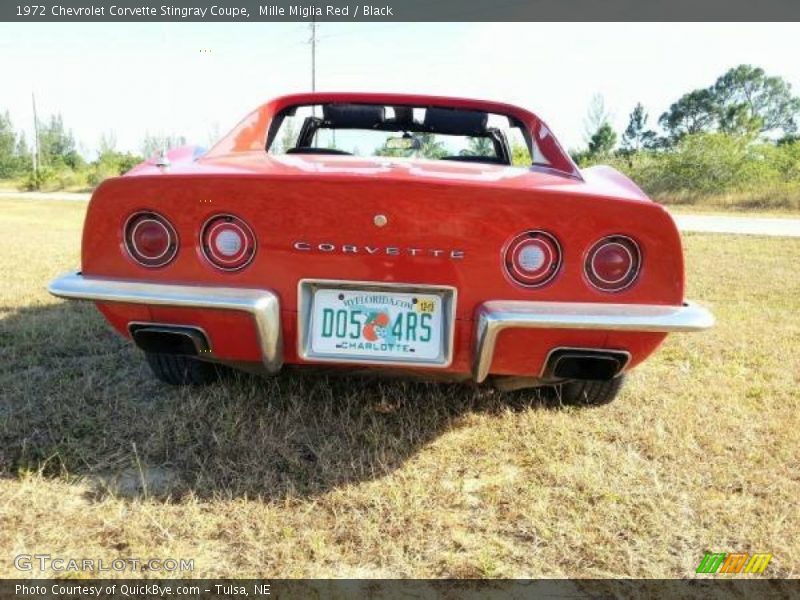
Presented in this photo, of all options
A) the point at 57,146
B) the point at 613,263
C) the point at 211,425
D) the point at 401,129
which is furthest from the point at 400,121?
the point at 57,146

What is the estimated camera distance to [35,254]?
6469 mm

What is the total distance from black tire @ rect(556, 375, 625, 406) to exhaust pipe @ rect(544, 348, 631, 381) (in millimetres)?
517

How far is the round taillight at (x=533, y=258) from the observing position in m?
1.80

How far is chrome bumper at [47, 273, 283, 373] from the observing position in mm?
1763

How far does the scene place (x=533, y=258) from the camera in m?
1.81

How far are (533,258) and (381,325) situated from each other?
0.50 meters

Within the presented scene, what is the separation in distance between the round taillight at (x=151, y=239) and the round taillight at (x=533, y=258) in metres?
1.04

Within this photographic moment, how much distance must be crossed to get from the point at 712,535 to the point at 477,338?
2.80ft

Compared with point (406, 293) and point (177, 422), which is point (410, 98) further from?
point (177, 422)

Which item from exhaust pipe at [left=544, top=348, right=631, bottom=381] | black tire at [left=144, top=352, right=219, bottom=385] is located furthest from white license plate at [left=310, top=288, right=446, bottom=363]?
black tire at [left=144, top=352, right=219, bottom=385]

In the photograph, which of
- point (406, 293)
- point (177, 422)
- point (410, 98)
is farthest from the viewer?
point (410, 98)

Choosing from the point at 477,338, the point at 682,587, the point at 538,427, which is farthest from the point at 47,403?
the point at 682,587

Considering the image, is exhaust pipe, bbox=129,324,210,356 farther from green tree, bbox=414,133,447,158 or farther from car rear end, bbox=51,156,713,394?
green tree, bbox=414,133,447,158

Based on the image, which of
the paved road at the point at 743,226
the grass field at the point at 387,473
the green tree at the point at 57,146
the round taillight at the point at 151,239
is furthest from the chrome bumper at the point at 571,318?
the green tree at the point at 57,146
